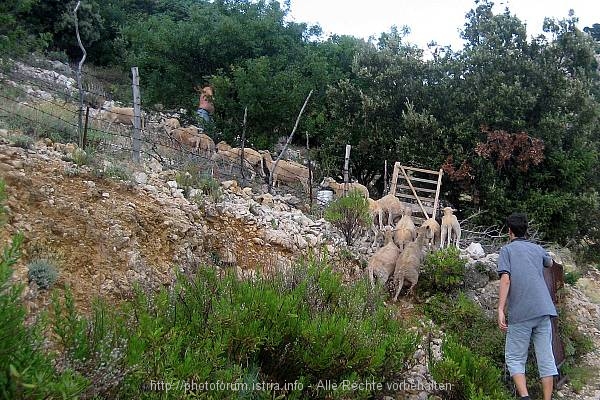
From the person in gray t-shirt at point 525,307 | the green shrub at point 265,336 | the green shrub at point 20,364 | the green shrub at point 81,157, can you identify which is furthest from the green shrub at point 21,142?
the person in gray t-shirt at point 525,307

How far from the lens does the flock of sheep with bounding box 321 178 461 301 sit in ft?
24.4

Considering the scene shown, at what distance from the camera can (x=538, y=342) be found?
15.1 feet

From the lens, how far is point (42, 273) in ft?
15.5

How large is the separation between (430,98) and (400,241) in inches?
292

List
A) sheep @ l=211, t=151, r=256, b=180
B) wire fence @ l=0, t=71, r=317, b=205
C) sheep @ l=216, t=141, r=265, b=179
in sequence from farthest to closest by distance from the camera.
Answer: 1. sheep @ l=216, t=141, r=265, b=179
2. sheep @ l=211, t=151, r=256, b=180
3. wire fence @ l=0, t=71, r=317, b=205

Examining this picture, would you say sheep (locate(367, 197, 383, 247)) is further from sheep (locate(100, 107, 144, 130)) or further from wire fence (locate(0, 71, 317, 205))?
sheep (locate(100, 107, 144, 130))

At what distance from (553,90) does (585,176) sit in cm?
243

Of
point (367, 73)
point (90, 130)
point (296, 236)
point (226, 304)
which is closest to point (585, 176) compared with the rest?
point (367, 73)

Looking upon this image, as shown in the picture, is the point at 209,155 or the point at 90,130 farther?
the point at 209,155

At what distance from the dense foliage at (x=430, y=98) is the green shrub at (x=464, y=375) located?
8.63 m

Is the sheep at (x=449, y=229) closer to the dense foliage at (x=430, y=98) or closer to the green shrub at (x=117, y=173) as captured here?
the dense foliage at (x=430, y=98)

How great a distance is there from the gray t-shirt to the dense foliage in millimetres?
8541

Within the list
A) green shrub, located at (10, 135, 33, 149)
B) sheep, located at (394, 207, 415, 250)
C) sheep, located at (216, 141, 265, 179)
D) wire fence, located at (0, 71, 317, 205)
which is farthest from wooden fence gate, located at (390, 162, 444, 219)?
green shrub, located at (10, 135, 33, 149)

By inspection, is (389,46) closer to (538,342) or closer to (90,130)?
(90,130)
